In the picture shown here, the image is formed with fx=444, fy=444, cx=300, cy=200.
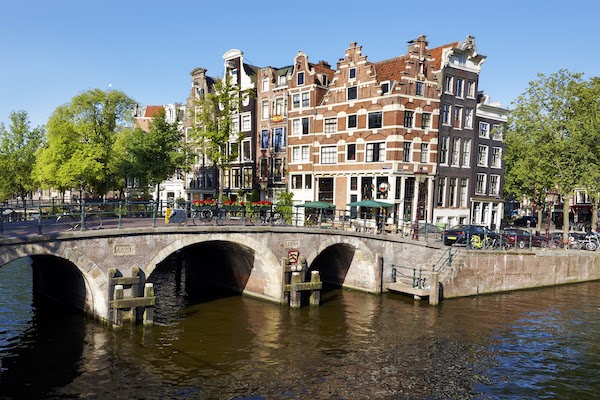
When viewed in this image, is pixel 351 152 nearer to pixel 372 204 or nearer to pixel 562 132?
pixel 372 204

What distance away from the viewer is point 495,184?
44031mm

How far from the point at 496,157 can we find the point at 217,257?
3022cm

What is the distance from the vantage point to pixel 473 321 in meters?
22.1

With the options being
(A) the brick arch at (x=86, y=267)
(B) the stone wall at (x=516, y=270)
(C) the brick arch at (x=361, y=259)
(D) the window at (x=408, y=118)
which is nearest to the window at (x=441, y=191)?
(D) the window at (x=408, y=118)

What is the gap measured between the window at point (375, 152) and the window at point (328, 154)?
3.58 m

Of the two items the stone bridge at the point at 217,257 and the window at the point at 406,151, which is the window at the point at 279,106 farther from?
the stone bridge at the point at 217,257

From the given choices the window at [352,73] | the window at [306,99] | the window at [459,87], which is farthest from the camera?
the window at [306,99]

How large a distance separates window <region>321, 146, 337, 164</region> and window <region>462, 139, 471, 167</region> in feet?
39.1

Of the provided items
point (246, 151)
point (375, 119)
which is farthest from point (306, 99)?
point (246, 151)

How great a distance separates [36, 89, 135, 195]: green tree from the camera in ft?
134

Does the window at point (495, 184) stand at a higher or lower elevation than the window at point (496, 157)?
lower

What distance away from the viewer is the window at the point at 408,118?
36344 mm

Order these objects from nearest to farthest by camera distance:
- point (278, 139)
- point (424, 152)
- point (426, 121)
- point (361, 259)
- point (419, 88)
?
point (361, 259), point (419, 88), point (426, 121), point (424, 152), point (278, 139)

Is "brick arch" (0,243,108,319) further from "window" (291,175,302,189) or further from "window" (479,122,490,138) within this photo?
"window" (479,122,490,138)
